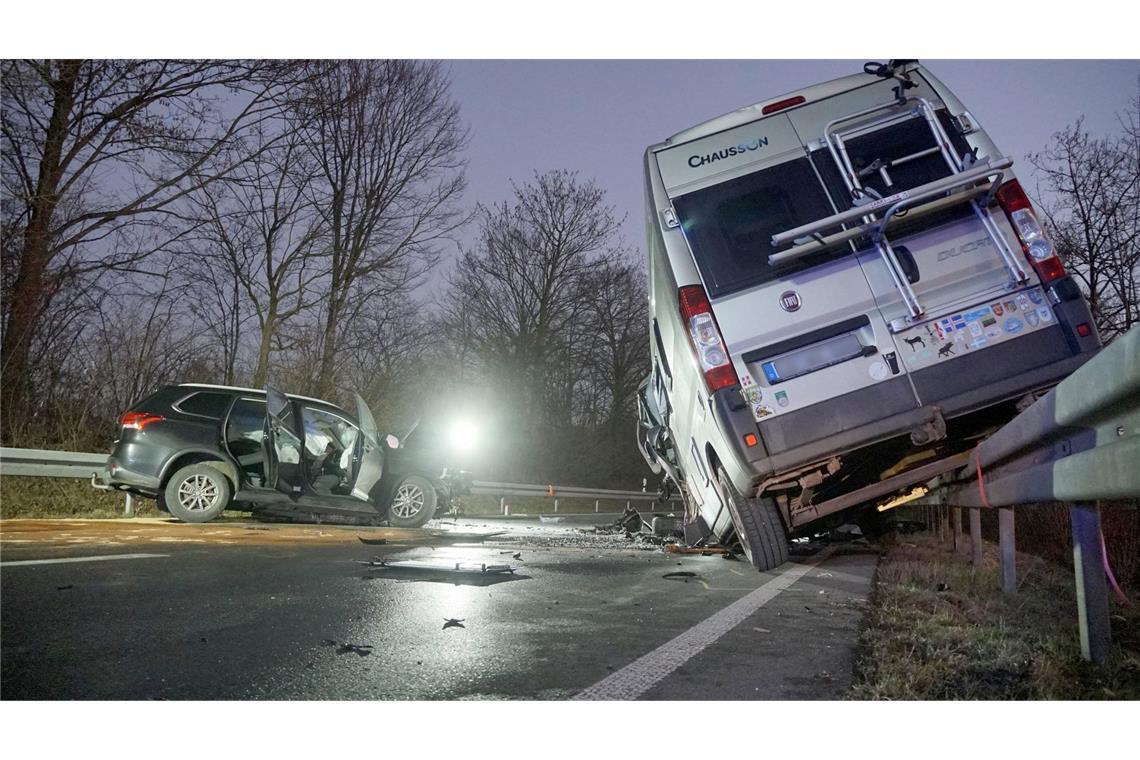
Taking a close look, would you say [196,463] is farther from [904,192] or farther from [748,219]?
[904,192]

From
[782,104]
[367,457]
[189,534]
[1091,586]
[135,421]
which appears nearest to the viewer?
[1091,586]

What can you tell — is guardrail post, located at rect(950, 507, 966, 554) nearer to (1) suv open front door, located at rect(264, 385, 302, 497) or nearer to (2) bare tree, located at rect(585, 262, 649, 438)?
(2) bare tree, located at rect(585, 262, 649, 438)

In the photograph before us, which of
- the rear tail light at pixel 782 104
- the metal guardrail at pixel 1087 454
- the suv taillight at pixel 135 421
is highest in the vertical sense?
the rear tail light at pixel 782 104

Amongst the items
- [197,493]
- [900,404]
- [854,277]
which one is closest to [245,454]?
[197,493]

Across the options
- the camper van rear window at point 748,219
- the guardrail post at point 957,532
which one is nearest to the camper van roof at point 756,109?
the camper van rear window at point 748,219

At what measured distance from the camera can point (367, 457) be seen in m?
9.81

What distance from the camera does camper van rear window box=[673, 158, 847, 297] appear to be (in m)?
5.01

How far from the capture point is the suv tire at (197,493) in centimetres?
873

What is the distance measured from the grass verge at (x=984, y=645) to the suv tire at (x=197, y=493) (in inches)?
273

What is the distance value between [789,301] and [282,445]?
6.15 m

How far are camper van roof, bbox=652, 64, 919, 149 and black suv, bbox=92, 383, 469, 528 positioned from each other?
5311 millimetres

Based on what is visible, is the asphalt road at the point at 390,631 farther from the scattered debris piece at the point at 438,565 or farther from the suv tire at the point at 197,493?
the suv tire at the point at 197,493

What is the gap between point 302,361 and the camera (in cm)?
1498

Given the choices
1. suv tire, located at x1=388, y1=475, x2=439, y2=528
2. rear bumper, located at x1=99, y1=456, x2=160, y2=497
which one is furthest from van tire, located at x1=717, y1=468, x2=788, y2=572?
rear bumper, located at x1=99, y1=456, x2=160, y2=497
